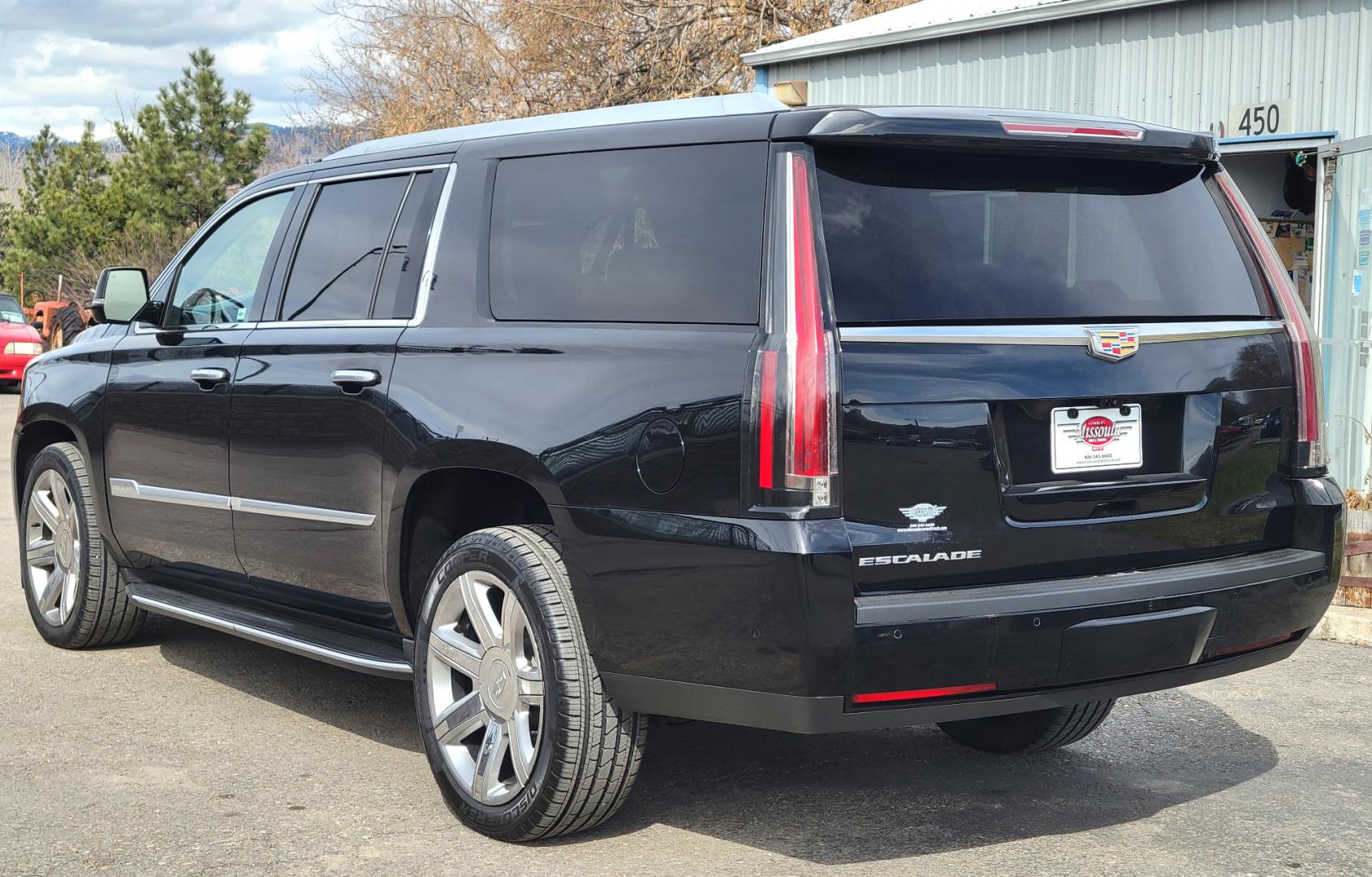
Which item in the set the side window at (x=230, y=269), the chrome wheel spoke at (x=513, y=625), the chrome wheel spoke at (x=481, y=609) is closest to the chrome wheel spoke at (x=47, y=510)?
the side window at (x=230, y=269)

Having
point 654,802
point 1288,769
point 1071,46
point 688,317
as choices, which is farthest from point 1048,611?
point 1071,46

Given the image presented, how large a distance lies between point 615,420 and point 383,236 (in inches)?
56.4

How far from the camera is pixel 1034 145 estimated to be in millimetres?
3719

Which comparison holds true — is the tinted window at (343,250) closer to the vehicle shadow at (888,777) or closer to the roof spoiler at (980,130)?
the vehicle shadow at (888,777)

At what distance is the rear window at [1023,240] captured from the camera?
3576 mm

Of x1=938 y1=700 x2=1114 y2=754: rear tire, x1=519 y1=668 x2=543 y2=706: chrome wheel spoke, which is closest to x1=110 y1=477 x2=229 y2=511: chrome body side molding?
x1=519 y1=668 x2=543 y2=706: chrome wheel spoke

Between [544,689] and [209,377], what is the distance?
2.04 metres

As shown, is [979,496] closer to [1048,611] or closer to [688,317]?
[1048,611]

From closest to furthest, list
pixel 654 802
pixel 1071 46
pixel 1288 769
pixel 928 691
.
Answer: pixel 928 691
pixel 654 802
pixel 1288 769
pixel 1071 46

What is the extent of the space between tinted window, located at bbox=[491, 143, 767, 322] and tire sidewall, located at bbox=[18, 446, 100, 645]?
2.63m

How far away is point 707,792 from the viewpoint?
446 centimetres

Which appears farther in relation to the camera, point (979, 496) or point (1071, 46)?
point (1071, 46)

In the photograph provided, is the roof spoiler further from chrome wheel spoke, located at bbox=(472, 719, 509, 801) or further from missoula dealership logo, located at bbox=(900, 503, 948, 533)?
chrome wheel spoke, located at bbox=(472, 719, 509, 801)

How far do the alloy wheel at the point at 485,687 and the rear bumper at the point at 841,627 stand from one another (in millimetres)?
306
